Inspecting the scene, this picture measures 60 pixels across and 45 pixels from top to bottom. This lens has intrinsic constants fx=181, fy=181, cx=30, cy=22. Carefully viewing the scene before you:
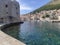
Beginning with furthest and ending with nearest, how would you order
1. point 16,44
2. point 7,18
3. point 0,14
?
1. point 7,18
2. point 0,14
3. point 16,44

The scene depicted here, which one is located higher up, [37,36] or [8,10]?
[8,10]

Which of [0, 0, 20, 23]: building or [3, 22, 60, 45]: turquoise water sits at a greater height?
[0, 0, 20, 23]: building

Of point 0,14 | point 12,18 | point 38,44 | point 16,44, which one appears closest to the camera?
point 16,44

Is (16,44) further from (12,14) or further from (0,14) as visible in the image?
(12,14)

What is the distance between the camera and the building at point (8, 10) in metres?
61.7

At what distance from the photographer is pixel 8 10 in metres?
65.5

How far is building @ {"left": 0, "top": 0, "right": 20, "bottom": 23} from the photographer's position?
202 ft

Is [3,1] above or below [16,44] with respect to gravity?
above

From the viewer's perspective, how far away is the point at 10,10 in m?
66.6

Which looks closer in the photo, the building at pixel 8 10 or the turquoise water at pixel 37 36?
the turquoise water at pixel 37 36

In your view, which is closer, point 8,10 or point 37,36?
point 37,36

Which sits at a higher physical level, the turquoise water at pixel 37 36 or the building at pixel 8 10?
the building at pixel 8 10

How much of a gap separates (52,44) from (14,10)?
50.7 m

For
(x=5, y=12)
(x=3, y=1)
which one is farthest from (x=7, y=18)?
(x=3, y=1)
